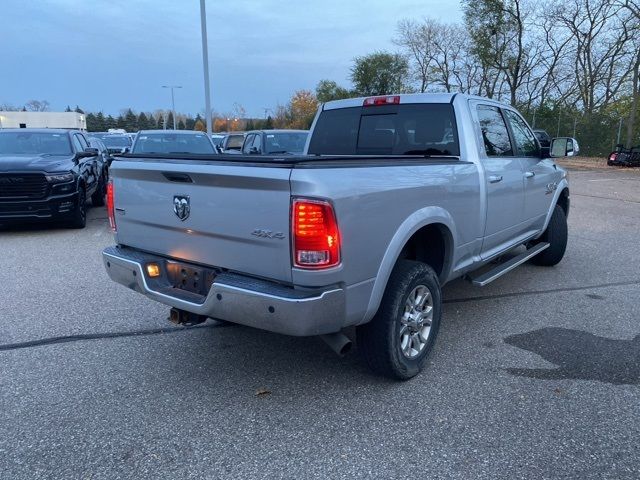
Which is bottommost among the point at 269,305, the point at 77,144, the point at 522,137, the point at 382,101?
the point at 269,305

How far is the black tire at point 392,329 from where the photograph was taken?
321 centimetres

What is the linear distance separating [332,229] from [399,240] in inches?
25.1

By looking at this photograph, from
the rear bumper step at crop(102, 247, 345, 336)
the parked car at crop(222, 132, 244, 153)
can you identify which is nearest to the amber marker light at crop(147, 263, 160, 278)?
the rear bumper step at crop(102, 247, 345, 336)

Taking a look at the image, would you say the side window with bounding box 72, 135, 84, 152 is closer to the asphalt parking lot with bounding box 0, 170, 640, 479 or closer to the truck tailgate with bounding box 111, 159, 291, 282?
the asphalt parking lot with bounding box 0, 170, 640, 479

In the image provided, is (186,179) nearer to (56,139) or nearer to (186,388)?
(186,388)

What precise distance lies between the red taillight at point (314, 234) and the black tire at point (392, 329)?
67 cm

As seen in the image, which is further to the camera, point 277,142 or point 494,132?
point 277,142

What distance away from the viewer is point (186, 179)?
3133mm

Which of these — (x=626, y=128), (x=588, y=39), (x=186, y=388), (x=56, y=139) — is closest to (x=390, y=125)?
(x=186, y=388)

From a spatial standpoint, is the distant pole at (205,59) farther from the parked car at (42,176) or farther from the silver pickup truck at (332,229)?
the silver pickup truck at (332,229)

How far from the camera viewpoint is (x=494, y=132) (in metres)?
4.84

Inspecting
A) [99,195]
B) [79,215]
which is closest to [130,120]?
[99,195]

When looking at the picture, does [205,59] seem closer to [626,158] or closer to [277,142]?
[277,142]

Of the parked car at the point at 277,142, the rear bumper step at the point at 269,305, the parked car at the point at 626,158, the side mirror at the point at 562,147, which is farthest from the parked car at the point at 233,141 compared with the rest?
the parked car at the point at 626,158
